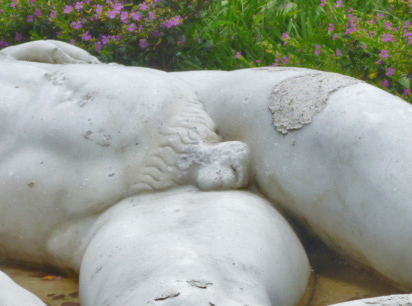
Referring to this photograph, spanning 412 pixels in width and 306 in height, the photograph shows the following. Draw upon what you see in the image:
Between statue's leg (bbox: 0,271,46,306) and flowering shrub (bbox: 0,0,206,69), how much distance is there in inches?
89.3

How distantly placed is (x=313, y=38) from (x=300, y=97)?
1899 millimetres

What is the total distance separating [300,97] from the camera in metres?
2.55

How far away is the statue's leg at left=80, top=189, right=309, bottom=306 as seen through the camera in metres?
1.97

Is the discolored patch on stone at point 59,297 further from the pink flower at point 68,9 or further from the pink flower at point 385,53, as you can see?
the pink flower at point 68,9

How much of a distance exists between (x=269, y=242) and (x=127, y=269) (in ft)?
1.39

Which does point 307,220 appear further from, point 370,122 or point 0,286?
point 0,286

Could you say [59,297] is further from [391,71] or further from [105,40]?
[105,40]

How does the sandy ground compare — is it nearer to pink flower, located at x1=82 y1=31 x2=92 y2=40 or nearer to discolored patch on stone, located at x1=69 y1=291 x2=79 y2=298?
discolored patch on stone, located at x1=69 y1=291 x2=79 y2=298

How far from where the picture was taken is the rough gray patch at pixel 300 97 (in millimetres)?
2490

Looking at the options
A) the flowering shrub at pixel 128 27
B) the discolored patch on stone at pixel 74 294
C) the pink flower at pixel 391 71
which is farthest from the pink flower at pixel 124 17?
the discolored patch on stone at pixel 74 294

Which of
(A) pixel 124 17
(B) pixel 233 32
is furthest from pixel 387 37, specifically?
(A) pixel 124 17

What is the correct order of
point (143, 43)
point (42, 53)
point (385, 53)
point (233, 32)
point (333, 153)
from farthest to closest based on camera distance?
point (233, 32), point (143, 43), point (385, 53), point (42, 53), point (333, 153)

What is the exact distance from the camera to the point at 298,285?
2311 mm

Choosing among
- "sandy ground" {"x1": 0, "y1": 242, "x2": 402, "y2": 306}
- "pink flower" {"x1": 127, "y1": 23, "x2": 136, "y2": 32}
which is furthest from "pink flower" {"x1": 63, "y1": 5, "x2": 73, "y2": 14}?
"sandy ground" {"x1": 0, "y1": 242, "x2": 402, "y2": 306}
